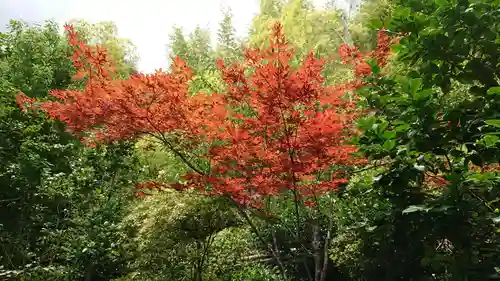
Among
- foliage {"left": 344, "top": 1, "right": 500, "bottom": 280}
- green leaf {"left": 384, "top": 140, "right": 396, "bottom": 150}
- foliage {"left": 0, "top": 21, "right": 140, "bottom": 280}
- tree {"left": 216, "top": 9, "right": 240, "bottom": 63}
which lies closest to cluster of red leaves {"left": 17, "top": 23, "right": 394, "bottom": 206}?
foliage {"left": 344, "top": 1, "right": 500, "bottom": 280}

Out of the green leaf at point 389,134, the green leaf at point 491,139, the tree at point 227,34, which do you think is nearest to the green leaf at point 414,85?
the green leaf at point 389,134

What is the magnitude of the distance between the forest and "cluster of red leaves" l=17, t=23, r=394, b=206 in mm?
20

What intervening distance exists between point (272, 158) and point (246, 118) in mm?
552

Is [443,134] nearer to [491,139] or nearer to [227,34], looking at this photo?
[491,139]

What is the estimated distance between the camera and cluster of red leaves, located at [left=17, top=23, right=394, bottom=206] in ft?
12.8

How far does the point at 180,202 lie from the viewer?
16.7ft

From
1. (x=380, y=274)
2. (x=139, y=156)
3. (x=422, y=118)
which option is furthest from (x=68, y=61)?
(x=422, y=118)

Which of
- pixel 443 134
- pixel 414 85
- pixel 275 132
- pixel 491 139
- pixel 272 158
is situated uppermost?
pixel 275 132

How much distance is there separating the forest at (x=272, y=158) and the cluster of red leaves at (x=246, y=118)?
0.07ft

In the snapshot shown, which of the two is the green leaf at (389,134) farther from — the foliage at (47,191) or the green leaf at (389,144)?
the foliage at (47,191)

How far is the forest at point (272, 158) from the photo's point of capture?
2.23m

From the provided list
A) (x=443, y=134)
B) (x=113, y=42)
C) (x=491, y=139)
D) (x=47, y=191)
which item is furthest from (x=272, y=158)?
(x=113, y=42)

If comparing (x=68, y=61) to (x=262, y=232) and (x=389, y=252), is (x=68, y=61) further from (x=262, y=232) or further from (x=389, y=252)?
(x=389, y=252)

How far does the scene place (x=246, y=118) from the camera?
4098mm
